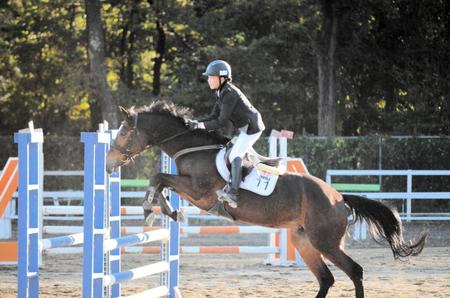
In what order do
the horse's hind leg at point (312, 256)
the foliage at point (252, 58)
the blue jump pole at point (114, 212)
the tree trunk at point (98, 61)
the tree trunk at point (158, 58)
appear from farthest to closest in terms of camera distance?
the tree trunk at point (158, 58) → the foliage at point (252, 58) → the tree trunk at point (98, 61) → the horse's hind leg at point (312, 256) → the blue jump pole at point (114, 212)

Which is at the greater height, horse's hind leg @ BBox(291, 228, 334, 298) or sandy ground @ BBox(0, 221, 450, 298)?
horse's hind leg @ BBox(291, 228, 334, 298)

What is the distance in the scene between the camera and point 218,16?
25.6 meters

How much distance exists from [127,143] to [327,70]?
55.1 feet

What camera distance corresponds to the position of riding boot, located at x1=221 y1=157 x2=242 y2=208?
8.38m

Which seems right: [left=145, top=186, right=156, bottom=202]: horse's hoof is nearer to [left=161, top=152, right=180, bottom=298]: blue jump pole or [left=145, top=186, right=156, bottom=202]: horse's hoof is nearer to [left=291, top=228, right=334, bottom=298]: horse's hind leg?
[left=161, top=152, right=180, bottom=298]: blue jump pole

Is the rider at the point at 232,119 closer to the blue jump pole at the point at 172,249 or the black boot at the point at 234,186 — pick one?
the black boot at the point at 234,186

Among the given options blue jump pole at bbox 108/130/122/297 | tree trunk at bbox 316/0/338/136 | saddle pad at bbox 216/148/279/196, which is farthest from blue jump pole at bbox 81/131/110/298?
tree trunk at bbox 316/0/338/136

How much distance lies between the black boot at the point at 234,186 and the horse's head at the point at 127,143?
947mm

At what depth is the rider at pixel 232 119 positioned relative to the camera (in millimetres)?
8359

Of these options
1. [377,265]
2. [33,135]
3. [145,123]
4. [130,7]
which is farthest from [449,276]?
[130,7]

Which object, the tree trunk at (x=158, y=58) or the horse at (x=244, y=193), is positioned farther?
the tree trunk at (x=158, y=58)

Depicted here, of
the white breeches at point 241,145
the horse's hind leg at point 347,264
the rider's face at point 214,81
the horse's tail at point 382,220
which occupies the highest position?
the rider's face at point 214,81

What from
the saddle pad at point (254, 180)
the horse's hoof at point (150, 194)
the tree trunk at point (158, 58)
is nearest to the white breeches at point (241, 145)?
the saddle pad at point (254, 180)

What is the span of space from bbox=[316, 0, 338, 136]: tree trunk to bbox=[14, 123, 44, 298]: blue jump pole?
58.2ft
